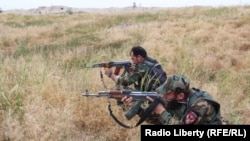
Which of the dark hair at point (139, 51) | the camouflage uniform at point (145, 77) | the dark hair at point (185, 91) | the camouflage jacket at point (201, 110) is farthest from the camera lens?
the dark hair at point (139, 51)

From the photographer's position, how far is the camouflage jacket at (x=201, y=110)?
330cm

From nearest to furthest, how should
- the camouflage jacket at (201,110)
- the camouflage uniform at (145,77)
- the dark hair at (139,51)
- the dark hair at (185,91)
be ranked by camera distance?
1. the camouflage jacket at (201,110)
2. the dark hair at (185,91)
3. the camouflage uniform at (145,77)
4. the dark hair at (139,51)

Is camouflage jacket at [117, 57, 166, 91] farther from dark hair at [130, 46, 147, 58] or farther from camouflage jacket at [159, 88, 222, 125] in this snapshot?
camouflage jacket at [159, 88, 222, 125]

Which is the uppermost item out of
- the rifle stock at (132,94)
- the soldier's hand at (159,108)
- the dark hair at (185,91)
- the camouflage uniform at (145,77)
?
the dark hair at (185,91)

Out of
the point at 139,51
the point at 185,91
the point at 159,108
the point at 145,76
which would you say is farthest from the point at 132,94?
the point at 139,51

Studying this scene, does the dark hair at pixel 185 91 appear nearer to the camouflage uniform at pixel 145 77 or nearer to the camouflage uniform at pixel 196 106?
the camouflage uniform at pixel 196 106

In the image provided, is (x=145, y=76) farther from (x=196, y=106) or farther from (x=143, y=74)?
(x=196, y=106)

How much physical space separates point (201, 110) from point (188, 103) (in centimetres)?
15

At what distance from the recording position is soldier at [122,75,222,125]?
3303mm

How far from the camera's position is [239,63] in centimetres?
901

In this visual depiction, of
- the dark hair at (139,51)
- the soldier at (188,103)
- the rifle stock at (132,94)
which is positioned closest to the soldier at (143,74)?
the dark hair at (139,51)

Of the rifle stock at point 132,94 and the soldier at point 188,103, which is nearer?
the soldier at point 188,103

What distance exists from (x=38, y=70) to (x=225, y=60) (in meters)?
5.31

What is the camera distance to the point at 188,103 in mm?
3420
